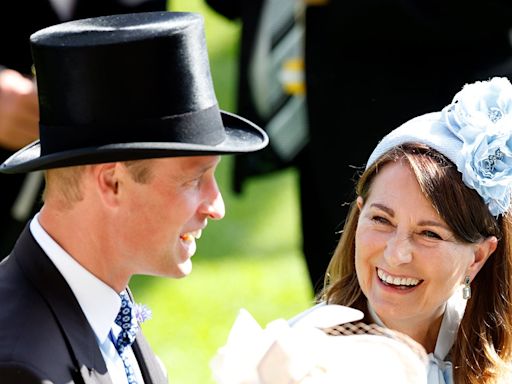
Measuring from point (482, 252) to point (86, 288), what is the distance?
1282mm

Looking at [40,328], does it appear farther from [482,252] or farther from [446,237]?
[482,252]

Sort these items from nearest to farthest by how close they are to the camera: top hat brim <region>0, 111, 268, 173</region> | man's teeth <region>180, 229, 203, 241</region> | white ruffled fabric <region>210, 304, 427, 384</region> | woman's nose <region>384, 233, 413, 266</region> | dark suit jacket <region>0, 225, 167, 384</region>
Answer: white ruffled fabric <region>210, 304, 427, 384</region>
dark suit jacket <region>0, 225, 167, 384</region>
top hat brim <region>0, 111, 268, 173</region>
man's teeth <region>180, 229, 203, 241</region>
woman's nose <region>384, 233, 413, 266</region>

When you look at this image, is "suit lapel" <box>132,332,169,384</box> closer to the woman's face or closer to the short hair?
the short hair

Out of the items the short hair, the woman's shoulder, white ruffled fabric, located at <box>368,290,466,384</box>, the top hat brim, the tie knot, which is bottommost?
white ruffled fabric, located at <box>368,290,466,384</box>

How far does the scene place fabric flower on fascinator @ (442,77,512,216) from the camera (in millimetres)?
3609

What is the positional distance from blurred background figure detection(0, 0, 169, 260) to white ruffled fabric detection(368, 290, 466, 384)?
155cm

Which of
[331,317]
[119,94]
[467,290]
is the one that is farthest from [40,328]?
[467,290]

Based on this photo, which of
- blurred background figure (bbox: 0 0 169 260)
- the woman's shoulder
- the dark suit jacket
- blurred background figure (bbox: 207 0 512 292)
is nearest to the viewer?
the woman's shoulder

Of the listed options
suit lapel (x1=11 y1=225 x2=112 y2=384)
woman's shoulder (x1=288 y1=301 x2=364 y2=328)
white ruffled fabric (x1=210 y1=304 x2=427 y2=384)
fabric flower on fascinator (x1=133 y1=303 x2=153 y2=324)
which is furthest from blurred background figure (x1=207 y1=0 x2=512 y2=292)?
white ruffled fabric (x1=210 y1=304 x2=427 y2=384)

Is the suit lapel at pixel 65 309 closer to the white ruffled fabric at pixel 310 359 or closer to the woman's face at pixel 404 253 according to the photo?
the white ruffled fabric at pixel 310 359

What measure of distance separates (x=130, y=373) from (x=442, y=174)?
1.07 meters

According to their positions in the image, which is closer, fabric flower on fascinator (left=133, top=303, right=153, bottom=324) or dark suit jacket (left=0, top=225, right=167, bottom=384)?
dark suit jacket (left=0, top=225, right=167, bottom=384)

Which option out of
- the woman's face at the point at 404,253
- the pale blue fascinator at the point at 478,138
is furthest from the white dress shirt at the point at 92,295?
the pale blue fascinator at the point at 478,138

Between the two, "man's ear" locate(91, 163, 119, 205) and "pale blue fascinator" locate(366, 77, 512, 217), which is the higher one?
"man's ear" locate(91, 163, 119, 205)
